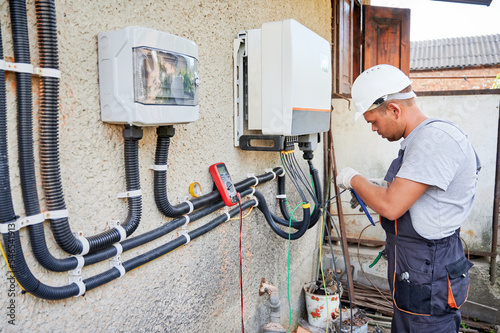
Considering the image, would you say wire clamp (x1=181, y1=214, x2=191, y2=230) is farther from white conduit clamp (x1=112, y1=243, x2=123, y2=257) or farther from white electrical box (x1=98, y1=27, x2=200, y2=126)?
white electrical box (x1=98, y1=27, x2=200, y2=126)

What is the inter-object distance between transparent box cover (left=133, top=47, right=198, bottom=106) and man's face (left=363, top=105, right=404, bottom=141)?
35.7 inches

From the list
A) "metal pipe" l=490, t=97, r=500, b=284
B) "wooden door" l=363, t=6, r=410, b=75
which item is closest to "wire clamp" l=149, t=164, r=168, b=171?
"wooden door" l=363, t=6, r=410, b=75

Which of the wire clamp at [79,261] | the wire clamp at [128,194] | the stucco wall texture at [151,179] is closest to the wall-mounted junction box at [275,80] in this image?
the stucco wall texture at [151,179]

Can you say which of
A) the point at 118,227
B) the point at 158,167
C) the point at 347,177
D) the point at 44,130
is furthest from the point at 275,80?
the point at 44,130

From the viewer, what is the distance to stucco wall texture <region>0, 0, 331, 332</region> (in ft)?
3.44

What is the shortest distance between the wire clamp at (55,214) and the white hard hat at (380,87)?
134cm

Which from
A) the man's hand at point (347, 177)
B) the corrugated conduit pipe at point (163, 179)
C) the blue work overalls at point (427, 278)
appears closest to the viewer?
the corrugated conduit pipe at point (163, 179)

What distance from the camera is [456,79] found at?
13.2 m

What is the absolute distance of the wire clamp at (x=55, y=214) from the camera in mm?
985

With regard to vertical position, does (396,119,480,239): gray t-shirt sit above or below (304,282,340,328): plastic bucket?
above

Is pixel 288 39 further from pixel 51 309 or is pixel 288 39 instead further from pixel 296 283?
pixel 296 283

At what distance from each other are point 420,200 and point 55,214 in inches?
55.1

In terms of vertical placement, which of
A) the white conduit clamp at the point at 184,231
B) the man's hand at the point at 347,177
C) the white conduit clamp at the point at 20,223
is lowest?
the white conduit clamp at the point at 184,231

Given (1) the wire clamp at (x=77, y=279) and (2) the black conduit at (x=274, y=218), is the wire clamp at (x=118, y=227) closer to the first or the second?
(1) the wire clamp at (x=77, y=279)
